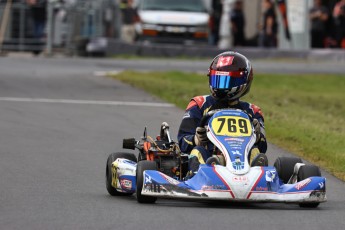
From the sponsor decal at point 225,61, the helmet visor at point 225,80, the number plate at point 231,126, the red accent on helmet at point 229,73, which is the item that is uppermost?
the sponsor decal at point 225,61

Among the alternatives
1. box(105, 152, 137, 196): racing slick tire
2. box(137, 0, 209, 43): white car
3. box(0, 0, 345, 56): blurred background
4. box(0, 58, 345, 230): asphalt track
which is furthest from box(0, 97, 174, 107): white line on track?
box(137, 0, 209, 43): white car

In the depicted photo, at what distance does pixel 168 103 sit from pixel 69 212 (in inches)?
436

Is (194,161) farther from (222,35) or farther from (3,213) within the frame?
(222,35)

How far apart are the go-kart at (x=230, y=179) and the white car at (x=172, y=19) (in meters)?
23.9

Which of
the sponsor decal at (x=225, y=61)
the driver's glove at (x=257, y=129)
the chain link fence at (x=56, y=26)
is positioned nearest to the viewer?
the driver's glove at (x=257, y=129)

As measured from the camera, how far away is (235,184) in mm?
9219

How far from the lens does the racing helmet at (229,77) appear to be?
10.2 metres

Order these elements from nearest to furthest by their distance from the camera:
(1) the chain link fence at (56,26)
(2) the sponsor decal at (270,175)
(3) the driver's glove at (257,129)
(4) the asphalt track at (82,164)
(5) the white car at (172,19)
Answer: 1. (4) the asphalt track at (82,164)
2. (2) the sponsor decal at (270,175)
3. (3) the driver's glove at (257,129)
4. (1) the chain link fence at (56,26)
5. (5) the white car at (172,19)

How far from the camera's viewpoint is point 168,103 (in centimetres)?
1983

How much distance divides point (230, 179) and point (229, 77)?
1268mm

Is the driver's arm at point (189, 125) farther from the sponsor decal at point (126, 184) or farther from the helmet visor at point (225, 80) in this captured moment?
the sponsor decal at point (126, 184)

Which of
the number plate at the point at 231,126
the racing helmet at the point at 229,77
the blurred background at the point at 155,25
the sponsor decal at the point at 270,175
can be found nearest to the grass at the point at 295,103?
the racing helmet at the point at 229,77

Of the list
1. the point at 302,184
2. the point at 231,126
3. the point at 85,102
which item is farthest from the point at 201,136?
the point at 85,102

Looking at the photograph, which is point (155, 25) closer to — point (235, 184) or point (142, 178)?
point (142, 178)
